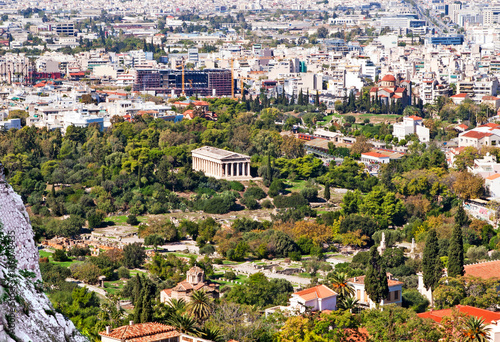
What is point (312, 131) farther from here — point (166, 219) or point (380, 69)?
point (380, 69)

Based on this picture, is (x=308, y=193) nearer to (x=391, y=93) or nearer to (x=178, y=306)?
(x=178, y=306)

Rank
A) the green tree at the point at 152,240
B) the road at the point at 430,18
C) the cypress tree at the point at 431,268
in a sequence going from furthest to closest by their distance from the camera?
the road at the point at 430,18
the green tree at the point at 152,240
the cypress tree at the point at 431,268

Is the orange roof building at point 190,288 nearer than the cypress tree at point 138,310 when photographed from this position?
No

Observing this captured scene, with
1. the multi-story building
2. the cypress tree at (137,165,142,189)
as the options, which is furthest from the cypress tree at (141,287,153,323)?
the multi-story building

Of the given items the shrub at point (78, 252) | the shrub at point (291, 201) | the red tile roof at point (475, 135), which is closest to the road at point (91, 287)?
the shrub at point (78, 252)

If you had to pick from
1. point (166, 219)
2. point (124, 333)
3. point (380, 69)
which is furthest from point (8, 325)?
point (380, 69)

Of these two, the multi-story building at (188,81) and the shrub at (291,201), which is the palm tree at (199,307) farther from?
the multi-story building at (188,81)

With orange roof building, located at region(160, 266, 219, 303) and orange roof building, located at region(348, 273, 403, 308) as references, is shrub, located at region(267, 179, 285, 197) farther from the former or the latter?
orange roof building, located at region(348, 273, 403, 308)
